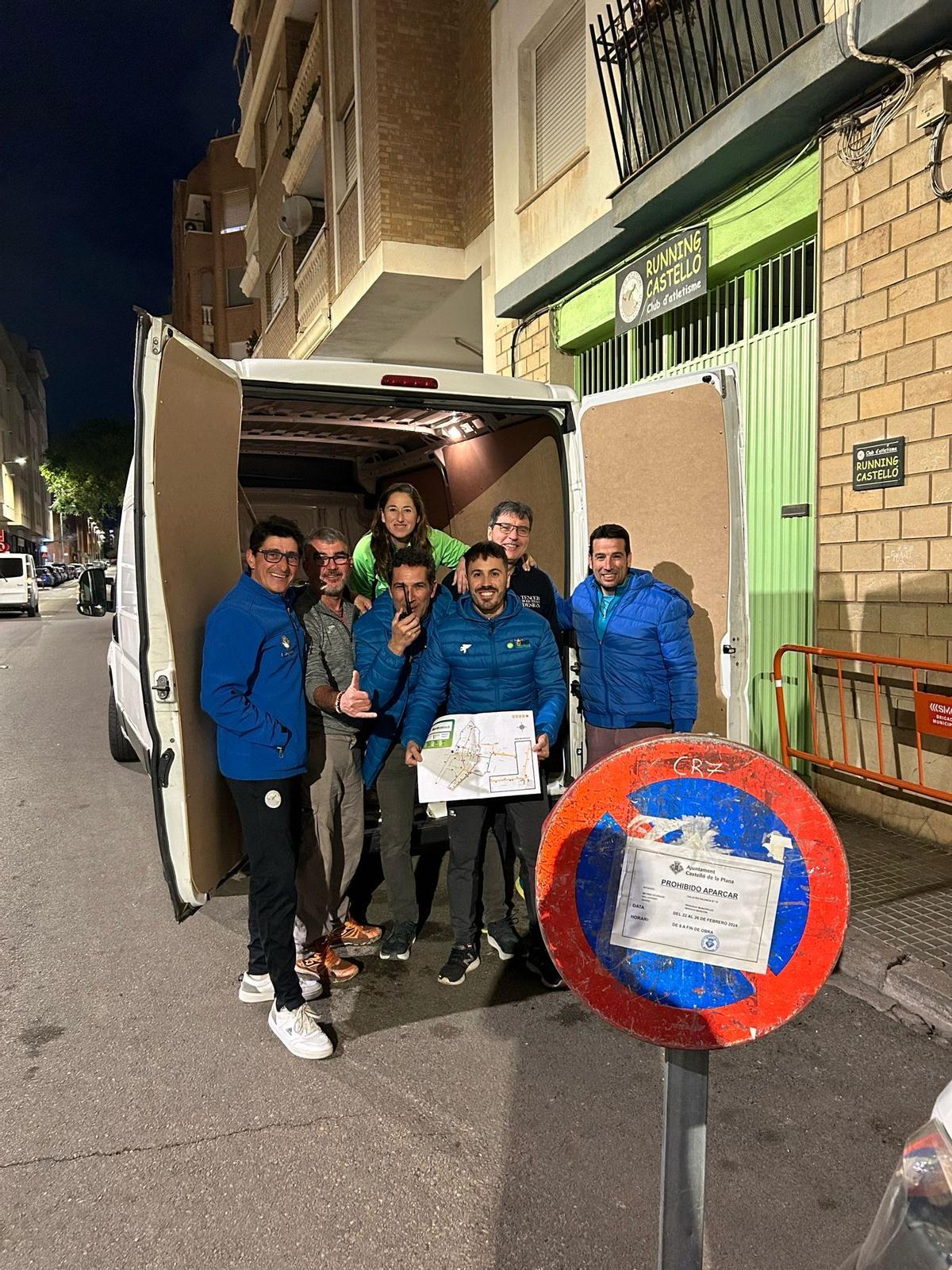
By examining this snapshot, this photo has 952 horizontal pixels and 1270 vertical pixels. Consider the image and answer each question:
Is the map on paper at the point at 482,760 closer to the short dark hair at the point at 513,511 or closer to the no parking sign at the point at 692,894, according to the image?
the short dark hair at the point at 513,511

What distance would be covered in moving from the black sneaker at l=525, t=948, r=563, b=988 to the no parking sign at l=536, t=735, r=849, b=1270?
2162 millimetres

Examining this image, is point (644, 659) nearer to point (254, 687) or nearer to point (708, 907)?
point (254, 687)

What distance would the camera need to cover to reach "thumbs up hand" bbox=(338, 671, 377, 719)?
3492 millimetres

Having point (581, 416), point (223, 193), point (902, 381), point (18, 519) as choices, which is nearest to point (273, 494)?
point (581, 416)

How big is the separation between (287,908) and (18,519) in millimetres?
93245

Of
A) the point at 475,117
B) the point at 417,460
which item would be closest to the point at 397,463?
the point at 417,460

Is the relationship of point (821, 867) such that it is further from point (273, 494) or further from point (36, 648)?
point (36, 648)

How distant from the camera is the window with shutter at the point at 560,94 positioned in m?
8.95

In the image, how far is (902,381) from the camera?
5.48 metres

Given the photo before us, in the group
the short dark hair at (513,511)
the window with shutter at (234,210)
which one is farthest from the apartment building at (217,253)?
the short dark hair at (513,511)

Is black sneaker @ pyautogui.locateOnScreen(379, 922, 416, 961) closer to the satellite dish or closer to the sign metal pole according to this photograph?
the sign metal pole

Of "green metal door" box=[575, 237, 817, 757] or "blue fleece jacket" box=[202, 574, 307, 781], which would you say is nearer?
"blue fleece jacket" box=[202, 574, 307, 781]

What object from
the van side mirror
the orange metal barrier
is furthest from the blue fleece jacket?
the van side mirror

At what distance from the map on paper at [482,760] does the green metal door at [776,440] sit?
3266 millimetres
